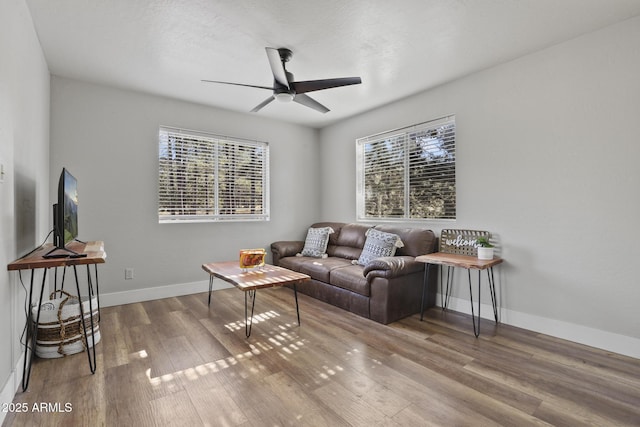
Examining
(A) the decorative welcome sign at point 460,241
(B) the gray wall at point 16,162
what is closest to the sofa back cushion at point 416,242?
(A) the decorative welcome sign at point 460,241

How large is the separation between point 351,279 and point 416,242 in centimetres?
92

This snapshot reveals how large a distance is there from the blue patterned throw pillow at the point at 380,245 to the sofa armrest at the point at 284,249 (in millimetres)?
1277

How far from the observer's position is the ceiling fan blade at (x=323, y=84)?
108 inches

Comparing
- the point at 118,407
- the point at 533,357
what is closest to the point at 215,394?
the point at 118,407

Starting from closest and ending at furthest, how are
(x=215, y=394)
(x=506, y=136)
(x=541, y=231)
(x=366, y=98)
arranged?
(x=215, y=394), (x=541, y=231), (x=506, y=136), (x=366, y=98)

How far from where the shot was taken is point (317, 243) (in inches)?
185

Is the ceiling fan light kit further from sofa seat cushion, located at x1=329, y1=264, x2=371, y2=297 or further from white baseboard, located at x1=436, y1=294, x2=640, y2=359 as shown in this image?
white baseboard, located at x1=436, y1=294, x2=640, y2=359

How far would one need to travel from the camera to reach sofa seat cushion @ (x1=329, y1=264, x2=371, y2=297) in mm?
3277

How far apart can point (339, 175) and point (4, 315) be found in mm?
4282

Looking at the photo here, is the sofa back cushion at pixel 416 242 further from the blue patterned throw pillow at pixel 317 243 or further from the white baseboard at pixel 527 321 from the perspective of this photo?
the blue patterned throw pillow at pixel 317 243

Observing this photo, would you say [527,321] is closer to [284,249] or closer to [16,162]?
[284,249]

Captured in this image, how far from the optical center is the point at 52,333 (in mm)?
2344

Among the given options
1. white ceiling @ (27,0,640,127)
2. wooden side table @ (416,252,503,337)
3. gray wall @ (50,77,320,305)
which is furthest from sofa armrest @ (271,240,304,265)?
white ceiling @ (27,0,640,127)

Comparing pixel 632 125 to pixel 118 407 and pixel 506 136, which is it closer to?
pixel 506 136
